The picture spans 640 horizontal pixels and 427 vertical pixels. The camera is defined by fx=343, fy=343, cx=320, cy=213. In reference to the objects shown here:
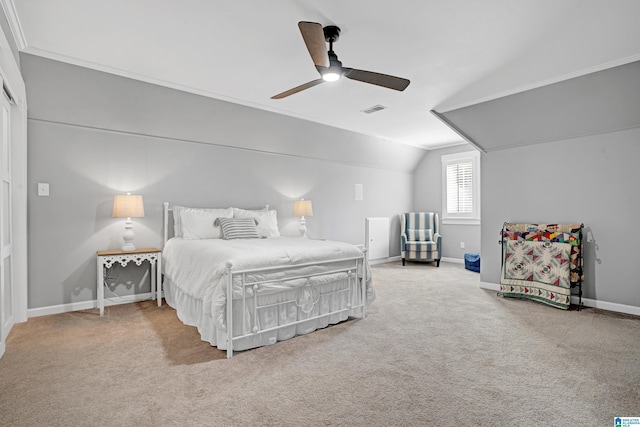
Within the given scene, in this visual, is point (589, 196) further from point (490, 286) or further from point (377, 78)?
point (377, 78)

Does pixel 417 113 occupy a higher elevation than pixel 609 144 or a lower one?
higher

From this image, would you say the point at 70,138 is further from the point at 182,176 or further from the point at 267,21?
the point at 267,21

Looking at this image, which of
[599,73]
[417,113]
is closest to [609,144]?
[599,73]

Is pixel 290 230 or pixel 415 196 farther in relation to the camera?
pixel 415 196

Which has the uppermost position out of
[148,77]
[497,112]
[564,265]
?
[148,77]

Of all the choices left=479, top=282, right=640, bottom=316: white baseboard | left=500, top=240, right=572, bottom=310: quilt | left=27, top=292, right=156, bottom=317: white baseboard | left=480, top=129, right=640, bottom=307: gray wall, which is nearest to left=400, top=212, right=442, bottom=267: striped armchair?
left=480, top=129, right=640, bottom=307: gray wall

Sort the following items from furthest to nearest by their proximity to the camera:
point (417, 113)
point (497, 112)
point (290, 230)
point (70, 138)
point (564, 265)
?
point (290, 230)
point (417, 113)
point (497, 112)
point (564, 265)
point (70, 138)

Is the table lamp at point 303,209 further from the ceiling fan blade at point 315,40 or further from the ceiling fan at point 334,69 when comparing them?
the ceiling fan blade at point 315,40

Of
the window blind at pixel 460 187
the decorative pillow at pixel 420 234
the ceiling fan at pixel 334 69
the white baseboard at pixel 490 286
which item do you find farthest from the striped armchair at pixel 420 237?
the ceiling fan at pixel 334 69

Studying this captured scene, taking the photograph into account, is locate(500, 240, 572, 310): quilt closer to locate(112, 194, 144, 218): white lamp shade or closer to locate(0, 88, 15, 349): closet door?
locate(112, 194, 144, 218): white lamp shade

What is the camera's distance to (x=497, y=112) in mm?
4262

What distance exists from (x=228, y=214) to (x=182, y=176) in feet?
2.58

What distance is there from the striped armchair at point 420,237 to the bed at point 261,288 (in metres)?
3.32

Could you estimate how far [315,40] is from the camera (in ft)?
7.48
